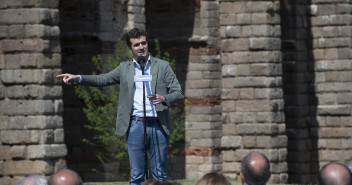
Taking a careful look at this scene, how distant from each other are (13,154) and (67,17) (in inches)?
207

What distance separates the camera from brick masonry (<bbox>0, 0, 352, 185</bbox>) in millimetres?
17453

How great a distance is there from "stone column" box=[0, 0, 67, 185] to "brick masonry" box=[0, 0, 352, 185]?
0.05ft

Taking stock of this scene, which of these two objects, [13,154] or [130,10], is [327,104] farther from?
[13,154]

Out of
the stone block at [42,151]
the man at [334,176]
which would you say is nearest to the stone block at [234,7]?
the stone block at [42,151]

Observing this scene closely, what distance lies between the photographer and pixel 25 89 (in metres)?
17.5

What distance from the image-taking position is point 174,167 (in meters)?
24.8

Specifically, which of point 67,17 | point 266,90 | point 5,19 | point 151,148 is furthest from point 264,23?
point 151,148

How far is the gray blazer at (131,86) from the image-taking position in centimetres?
1072

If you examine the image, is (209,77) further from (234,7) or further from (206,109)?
(234,7)

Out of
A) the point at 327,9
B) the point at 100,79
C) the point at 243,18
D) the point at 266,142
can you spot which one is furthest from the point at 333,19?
the point at 100,79

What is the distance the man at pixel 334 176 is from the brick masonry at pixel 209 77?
10509 mm

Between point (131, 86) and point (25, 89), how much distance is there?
689 cm

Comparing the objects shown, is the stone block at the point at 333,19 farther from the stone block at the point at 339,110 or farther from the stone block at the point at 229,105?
the stone block at the point at 229,105

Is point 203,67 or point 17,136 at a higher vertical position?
point 203,67
